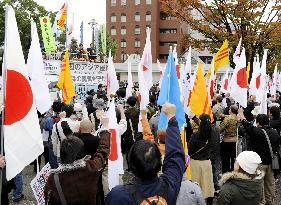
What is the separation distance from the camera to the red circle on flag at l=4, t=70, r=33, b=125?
3.80 m

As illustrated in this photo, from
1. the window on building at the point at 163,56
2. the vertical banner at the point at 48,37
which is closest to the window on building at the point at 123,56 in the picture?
the window on building at the point at 163,56

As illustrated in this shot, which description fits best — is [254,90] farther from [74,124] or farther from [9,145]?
[9,145]

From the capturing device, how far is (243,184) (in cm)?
393

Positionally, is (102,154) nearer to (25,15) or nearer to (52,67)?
(52,67)

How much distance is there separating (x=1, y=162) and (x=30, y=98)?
692 millimetres

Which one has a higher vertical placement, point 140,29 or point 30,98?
point 140,29

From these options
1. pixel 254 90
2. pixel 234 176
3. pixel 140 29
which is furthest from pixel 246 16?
pixel 140 29

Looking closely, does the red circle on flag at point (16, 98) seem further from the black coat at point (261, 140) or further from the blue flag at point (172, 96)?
the black coat at point (261, 140)

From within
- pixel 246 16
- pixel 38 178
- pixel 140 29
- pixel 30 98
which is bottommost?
pixel 38 178

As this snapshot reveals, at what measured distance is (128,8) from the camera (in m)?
70.6

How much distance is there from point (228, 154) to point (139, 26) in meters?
63.6

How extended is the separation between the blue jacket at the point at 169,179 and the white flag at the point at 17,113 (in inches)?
60.4

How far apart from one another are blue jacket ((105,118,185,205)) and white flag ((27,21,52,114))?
3696 millimetres

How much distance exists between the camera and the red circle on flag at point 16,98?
3.80 meters
